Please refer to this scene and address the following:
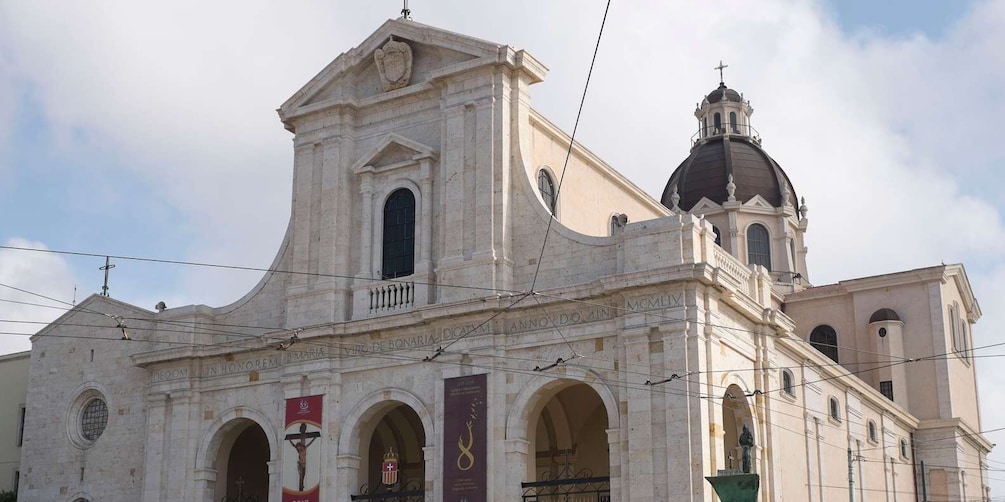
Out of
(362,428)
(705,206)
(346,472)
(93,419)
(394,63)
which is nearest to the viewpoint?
(346,472)

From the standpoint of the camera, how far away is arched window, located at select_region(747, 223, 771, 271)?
53.5 m

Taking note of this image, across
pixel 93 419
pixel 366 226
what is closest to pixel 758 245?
pixel 366 226

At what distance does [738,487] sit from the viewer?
18.5 meters

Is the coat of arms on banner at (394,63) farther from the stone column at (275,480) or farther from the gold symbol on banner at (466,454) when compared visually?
the stone column at (275,480)

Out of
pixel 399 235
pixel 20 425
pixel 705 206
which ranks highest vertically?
pixel 705 206

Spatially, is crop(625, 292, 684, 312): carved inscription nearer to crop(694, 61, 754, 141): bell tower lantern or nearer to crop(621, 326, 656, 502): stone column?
crop(621, 326, 656, 502): stone column

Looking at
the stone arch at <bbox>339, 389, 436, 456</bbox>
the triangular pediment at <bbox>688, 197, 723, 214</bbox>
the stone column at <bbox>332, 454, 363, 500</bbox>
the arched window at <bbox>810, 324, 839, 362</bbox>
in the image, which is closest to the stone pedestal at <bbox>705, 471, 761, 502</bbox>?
the stone arch at <bbox>339, 389, 436, 456</bbox>

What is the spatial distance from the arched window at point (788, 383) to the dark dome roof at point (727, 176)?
21.6 m

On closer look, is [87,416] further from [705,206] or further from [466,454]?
[705,206]

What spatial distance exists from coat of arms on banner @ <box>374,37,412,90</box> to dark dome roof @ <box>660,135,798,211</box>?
24118 mm

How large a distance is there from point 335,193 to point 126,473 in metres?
9.40

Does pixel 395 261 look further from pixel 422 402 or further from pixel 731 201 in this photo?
pixel 731 201

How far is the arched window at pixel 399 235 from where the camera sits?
32031mm

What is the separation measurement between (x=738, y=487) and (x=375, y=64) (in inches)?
724
